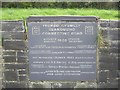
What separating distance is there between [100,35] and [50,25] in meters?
0.84

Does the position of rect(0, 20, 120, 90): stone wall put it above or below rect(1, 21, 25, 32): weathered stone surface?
below

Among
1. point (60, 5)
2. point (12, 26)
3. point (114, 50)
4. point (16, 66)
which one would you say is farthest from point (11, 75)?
point (114, 50)

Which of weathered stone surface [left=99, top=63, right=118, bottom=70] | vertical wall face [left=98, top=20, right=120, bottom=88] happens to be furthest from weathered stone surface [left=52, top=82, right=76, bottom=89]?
weathered stone surface [left=99, top=63, right=118, bottom=70]

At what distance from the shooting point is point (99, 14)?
255 inches

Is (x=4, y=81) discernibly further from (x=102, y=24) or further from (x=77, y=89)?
(x=102, y=24)

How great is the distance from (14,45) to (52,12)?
34.7 inches

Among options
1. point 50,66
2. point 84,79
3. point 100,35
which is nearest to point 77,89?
point 84,79

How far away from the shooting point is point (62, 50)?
6.30 m

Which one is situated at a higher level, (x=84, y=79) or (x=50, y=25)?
(x=50, y=25)

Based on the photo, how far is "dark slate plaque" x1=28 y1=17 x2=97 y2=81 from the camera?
6.21m

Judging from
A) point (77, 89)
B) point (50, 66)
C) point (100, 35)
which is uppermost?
point (100, 35)

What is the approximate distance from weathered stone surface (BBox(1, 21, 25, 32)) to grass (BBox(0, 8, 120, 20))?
7.3 inches

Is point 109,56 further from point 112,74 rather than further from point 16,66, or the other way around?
point 16,66

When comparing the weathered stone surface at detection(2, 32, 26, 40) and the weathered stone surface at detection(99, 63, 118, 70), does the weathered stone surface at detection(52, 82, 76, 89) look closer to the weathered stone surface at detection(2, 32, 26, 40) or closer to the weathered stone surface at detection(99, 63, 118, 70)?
the weathered stone surface at detection(99, 63, 118, 70)
